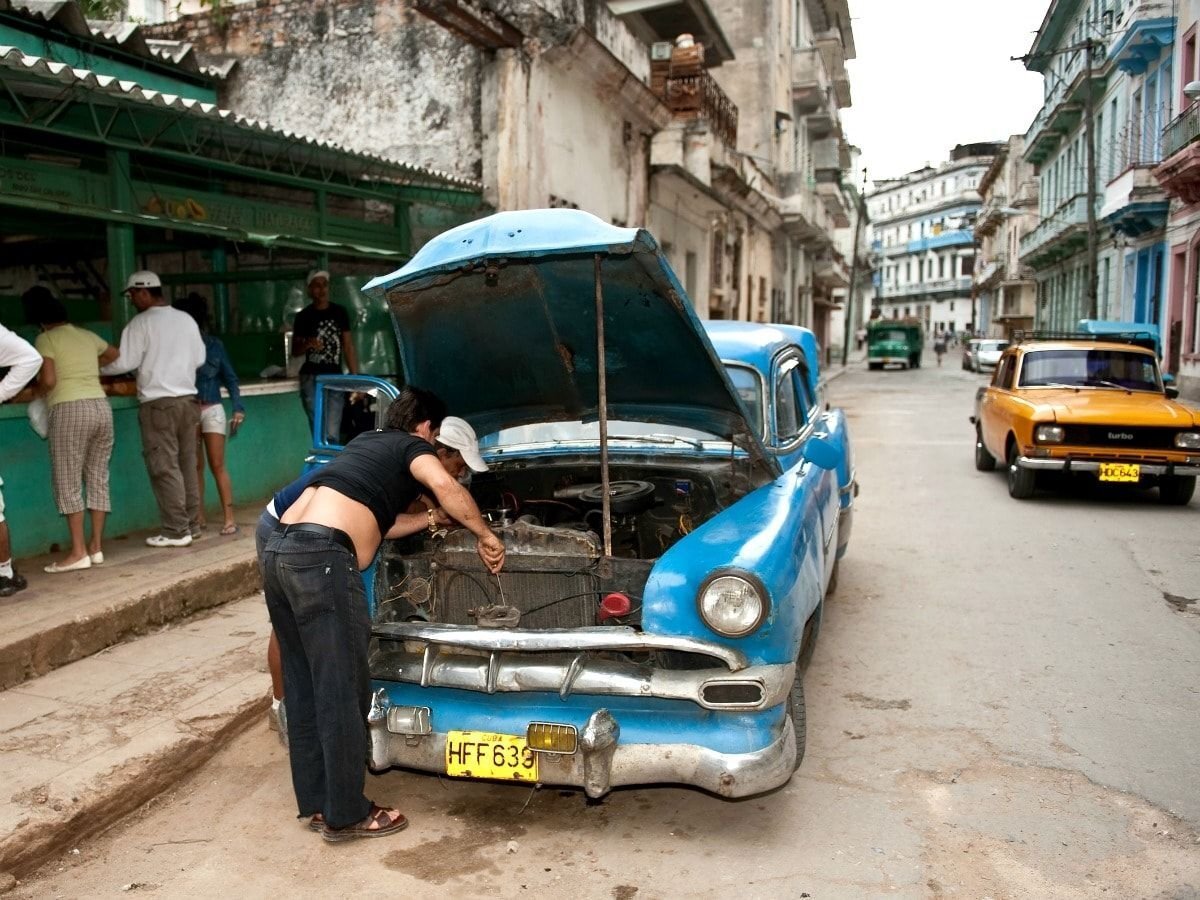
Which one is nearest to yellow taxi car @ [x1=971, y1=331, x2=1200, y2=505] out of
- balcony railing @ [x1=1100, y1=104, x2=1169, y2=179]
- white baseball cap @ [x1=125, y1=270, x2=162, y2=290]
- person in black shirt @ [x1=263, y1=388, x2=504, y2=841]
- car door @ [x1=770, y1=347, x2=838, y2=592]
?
car door @ [x1=770, y1=347, x2=838, y2=592]

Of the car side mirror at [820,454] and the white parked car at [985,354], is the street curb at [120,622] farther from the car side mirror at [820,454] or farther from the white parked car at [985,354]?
the white parked car at [985,354]

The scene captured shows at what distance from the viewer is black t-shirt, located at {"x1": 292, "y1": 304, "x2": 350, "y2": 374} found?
7.54 m

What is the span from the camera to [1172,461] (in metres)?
8.28

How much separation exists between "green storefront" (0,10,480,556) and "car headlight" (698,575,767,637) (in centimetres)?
471

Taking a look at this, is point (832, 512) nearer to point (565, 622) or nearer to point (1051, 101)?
point (565, 622)

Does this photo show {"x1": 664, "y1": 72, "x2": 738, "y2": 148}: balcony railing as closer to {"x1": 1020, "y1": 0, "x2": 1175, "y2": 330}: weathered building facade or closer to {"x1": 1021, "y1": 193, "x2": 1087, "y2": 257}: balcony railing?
{"x1": 1020, "y1": 0, "x2": 1175, "y2": 330}: weathered building facade

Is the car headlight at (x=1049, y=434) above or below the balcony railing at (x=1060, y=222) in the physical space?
below

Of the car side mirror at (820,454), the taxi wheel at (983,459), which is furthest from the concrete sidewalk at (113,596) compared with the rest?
the taxi wheel at (983,459)

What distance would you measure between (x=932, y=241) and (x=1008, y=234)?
29659mm

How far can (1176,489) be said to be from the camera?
28.8 ft

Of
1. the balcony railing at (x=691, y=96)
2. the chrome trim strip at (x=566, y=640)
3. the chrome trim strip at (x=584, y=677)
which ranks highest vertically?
the balcony railing at (x=691, y=96)

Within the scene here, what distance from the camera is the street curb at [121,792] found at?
10.1ft

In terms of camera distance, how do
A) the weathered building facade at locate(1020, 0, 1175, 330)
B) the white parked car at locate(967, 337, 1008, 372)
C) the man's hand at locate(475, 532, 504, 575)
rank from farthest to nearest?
1. the white parked car at locate(967, 337, 1008, 372)
2. the weathered building facade at locate(1020, 0, 1175, 330)
3. the man's hand at locate(475, 532, 504, 575)

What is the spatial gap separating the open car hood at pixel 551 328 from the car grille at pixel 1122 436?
213 inches
